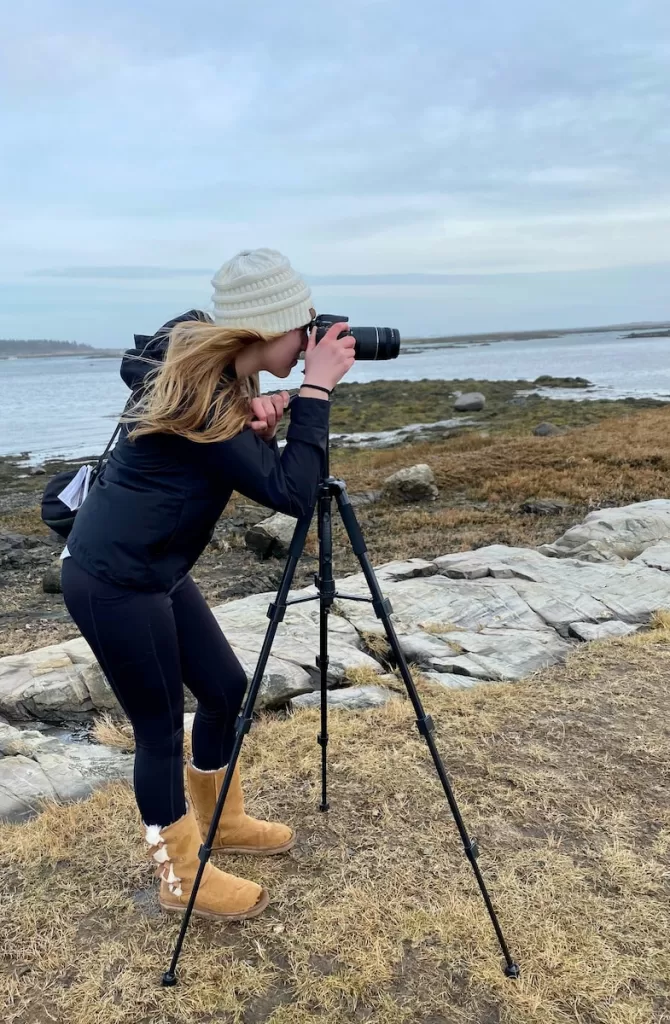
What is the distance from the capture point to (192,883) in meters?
2.84

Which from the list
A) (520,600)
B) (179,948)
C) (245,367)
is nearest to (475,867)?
(179,948)

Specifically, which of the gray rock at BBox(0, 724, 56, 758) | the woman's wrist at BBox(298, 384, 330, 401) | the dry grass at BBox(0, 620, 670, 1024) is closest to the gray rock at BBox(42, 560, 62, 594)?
the gray rock at BBox(0, 724, 56, 758)

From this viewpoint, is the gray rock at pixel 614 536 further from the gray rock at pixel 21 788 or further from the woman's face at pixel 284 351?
the woman's face at pixel 284 351

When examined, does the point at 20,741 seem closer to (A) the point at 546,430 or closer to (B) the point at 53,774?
(B) the point at 53,774

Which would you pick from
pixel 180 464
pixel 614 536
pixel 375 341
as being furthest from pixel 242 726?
pixel 614 536

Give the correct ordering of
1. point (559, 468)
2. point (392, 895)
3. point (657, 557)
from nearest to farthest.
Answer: point (392, 895)
point (657, 557)
point (559, 468)

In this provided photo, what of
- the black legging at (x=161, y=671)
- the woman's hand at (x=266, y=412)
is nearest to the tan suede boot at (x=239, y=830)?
the black legging at (x=161, y=671)

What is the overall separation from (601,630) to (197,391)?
4.85 meters

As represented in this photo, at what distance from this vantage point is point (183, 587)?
2.77 meters

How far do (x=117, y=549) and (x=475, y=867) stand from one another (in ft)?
5.71

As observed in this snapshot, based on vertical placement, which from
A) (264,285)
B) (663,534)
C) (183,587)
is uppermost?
(264,285)

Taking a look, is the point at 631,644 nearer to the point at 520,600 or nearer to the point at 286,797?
the point at 520,600

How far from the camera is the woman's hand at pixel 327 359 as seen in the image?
238 centimetres

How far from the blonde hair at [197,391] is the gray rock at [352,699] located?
2.91 metres
